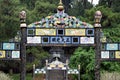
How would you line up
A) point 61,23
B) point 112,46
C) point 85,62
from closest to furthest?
1. point 112,46
2. point 61,23
3. point 85,62

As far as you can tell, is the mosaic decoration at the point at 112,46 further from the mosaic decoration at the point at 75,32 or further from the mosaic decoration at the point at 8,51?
the mosaic decoration at the point at 8,51

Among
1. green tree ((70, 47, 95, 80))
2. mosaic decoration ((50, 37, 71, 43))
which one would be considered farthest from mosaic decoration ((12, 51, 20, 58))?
green tree ((70, 47, 95, 80))

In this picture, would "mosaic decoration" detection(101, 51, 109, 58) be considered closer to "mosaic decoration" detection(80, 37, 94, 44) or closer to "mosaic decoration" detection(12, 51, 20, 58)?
"mosaic decoration" detection(80, 37, 94, 44)

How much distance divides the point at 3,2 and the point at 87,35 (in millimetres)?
8858

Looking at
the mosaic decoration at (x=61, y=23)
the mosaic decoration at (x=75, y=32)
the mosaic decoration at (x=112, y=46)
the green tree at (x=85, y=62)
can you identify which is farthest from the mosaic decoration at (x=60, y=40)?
the green tree at (x=85, y=62)

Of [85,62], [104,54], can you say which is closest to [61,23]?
[104,54]

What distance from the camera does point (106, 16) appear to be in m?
21.8

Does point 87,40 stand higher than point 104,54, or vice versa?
point 87,40

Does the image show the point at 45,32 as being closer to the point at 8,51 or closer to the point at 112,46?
the point at 8,51

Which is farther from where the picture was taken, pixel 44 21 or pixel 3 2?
pixel 3 2

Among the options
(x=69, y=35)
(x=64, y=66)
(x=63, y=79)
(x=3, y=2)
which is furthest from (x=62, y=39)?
(x=3, y=2)

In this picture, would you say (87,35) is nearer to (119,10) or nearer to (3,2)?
(3,2)

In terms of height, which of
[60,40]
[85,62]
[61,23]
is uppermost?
[61,23]

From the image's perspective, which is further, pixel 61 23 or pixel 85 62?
pixel 85 62
